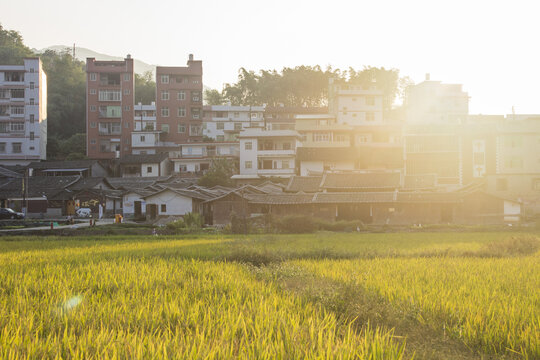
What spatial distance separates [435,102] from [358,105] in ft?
30.3

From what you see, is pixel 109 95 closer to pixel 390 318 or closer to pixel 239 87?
pixel 239 87

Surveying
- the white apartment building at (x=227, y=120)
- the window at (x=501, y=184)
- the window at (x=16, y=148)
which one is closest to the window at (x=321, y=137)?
the white apartment building at (x=227, y=120)

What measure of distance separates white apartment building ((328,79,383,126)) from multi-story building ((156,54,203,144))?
680 inches

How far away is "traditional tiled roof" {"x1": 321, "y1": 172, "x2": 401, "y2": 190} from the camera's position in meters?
39.1

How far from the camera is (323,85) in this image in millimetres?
67062

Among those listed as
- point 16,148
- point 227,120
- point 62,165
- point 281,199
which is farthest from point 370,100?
point 16,148

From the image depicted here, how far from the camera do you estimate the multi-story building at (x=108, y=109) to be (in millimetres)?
59719

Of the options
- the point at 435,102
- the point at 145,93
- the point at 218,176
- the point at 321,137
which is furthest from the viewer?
the point at 145,93

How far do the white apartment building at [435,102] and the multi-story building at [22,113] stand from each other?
4290cm

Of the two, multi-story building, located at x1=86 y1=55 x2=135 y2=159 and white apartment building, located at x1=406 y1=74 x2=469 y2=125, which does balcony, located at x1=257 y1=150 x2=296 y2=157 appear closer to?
white apartment building, located at x1=406 y1=74 x2=469 y2=125

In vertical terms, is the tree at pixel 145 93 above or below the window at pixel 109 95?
above

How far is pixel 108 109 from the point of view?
2388 inches


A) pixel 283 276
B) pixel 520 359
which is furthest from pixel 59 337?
pixel 283 276

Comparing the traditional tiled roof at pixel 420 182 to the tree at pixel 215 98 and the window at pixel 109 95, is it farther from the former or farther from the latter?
the tree at pixel 215 98
